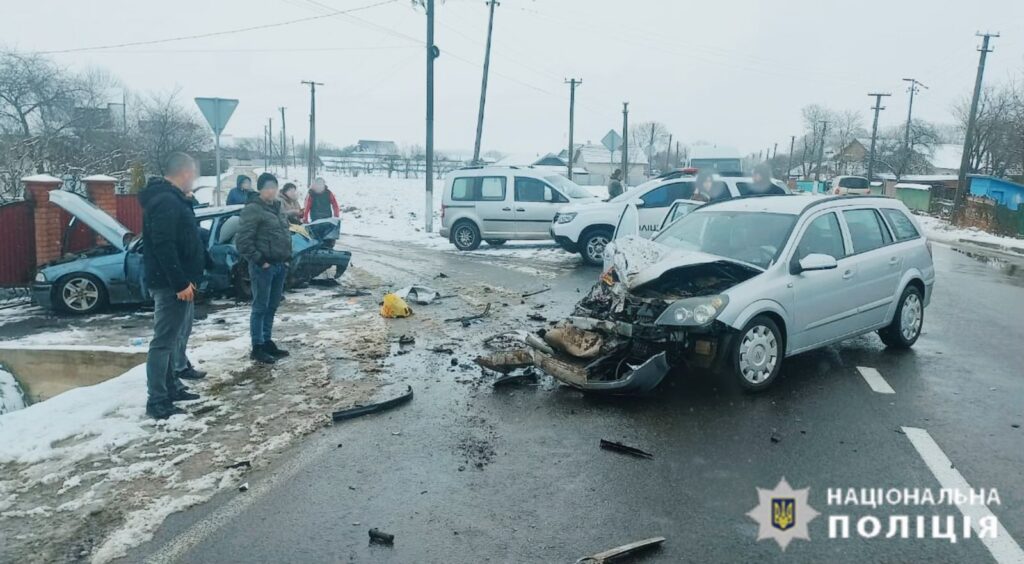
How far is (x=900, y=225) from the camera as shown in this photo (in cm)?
729

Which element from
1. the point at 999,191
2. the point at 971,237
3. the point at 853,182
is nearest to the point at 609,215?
the point at 971,237

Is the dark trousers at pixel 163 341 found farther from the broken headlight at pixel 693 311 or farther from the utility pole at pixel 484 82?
the utility pole at pixel 484 82

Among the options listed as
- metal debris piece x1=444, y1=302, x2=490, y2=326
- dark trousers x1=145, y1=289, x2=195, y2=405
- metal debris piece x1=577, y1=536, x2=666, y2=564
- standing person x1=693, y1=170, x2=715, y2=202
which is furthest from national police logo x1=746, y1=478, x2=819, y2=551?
standing person x1=693, y1=170, x2=715, y2=202

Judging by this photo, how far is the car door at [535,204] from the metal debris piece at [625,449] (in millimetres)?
11691

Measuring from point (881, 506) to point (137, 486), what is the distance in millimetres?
4299

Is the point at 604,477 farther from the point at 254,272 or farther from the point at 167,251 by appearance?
the point at 254,272

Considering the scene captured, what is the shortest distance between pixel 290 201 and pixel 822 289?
6680 mm

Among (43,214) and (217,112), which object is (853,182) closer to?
(217,112)

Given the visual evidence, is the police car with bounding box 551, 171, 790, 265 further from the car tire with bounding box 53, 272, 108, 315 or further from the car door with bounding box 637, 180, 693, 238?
the car tire with bounding box 53, 272, 108, 315

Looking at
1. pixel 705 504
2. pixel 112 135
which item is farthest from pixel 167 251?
pixel 112 135

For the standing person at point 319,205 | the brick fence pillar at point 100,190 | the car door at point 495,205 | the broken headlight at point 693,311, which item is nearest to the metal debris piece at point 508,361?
the broken headlight at point 693,311

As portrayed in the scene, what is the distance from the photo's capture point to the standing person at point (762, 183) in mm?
13555

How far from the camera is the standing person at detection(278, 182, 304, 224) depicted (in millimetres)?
8500

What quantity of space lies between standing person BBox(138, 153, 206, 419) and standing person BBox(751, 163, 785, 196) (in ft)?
36.5
